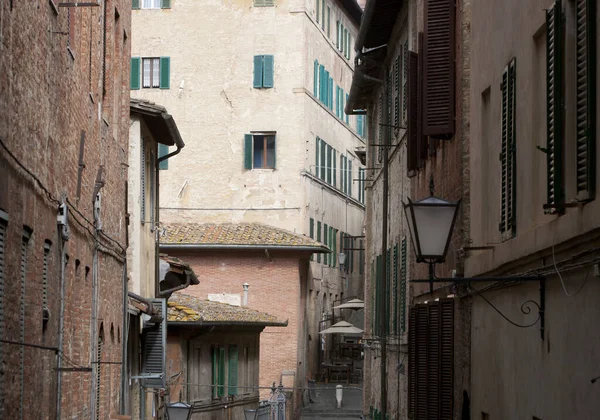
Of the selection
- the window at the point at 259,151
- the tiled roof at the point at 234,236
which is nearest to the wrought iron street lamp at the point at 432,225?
the tiled roof at the point at 234,236

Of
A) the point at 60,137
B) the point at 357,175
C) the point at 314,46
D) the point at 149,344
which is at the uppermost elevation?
the point at 314,46

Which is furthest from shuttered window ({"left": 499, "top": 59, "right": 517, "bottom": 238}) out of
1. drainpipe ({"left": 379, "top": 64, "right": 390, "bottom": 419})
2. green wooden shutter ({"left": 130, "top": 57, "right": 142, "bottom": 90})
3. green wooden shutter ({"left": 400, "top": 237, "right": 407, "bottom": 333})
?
green wooden shutter ({"left": 130, "top": 57, "right": 142, "bottom": 90})

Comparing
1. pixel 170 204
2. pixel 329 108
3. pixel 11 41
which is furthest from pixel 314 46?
pixel 11 41

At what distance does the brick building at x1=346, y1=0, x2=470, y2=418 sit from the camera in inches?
637

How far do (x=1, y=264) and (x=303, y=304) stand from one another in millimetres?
36193

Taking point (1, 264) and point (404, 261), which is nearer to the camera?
point (1, 264)

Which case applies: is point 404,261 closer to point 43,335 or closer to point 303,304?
point 43,335

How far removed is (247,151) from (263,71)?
9.40 feet

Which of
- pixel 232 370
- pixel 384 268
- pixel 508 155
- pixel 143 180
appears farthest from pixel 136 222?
pixel 508 155

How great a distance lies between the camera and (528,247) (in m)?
10.7

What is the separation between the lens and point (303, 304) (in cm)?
4722

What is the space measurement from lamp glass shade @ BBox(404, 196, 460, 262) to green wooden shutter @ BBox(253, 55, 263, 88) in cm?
3684

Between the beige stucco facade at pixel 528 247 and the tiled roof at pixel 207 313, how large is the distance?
17.6 metres

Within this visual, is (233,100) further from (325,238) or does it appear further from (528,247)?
(528,247)
